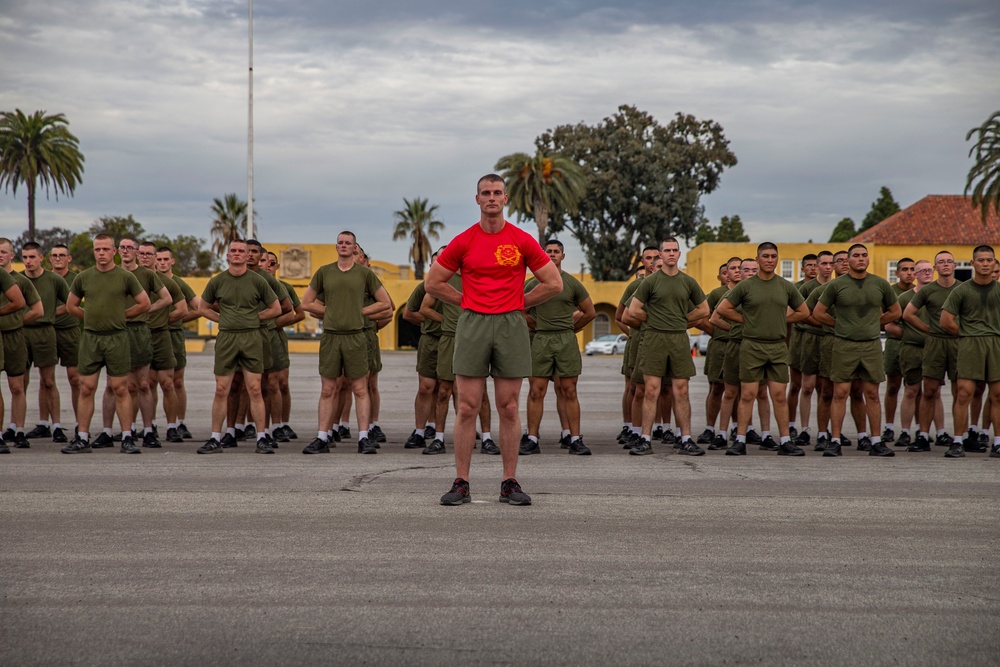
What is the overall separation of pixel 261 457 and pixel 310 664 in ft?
20.2

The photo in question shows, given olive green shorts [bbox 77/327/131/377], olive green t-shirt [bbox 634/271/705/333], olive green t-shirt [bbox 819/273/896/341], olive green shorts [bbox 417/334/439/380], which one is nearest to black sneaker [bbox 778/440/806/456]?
olive green t-shirt [bbox 819/273/896/341]

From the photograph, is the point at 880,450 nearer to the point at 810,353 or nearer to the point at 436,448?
the point at 810,353

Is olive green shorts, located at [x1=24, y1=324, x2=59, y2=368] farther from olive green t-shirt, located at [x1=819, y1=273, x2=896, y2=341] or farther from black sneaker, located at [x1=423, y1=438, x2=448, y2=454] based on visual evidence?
olive green t-shirt, located at [x1=819, y1=273, x2=896, y2=341]

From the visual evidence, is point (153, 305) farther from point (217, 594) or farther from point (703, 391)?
point (703, 391)

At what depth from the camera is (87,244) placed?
70.6m

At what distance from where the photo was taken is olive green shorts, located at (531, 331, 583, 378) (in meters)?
11.0

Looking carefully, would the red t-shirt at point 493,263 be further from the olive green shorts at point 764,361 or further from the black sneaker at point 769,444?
the black sneaker at point 769,444

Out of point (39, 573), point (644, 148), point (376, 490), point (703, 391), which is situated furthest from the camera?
point (644, 148)

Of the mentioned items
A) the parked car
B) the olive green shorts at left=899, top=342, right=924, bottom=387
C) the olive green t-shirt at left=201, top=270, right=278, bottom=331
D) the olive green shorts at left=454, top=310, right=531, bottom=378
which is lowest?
the parked car

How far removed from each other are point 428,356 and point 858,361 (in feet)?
16.0

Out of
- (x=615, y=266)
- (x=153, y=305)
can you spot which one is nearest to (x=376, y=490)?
(x=153, y=305)

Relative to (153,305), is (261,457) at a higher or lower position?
lower

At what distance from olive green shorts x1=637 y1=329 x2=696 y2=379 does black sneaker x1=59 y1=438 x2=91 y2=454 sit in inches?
236

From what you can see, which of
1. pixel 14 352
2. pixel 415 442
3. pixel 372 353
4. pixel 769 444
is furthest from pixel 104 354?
pixel 769 444
